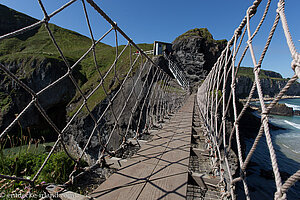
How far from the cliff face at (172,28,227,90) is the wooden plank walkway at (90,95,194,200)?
14.1 meters

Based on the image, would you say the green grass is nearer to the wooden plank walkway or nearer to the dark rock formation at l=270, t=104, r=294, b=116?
the wooden plank walkway

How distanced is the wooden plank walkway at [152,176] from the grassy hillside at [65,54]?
24.5ft

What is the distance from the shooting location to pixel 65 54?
18922mm

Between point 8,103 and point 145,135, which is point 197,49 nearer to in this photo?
point 145,135

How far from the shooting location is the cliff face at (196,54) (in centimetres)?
1530

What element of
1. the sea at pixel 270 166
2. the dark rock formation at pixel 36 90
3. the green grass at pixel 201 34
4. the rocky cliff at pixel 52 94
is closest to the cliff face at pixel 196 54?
the green grass at pixel 201 34

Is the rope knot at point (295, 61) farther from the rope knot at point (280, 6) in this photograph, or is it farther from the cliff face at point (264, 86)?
the cliff face at point (264, 86)

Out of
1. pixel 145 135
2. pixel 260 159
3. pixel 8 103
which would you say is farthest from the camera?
pixel 260 159

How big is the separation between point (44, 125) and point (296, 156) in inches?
941

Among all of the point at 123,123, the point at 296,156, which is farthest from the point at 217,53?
A: the point at 123,123

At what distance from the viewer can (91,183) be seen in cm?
240

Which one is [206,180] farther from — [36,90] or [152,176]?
[36,90]

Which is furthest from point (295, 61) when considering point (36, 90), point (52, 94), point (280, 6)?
point (36, 90)

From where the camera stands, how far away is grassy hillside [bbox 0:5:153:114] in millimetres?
10627
